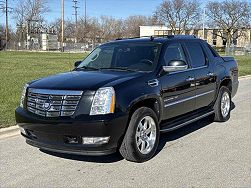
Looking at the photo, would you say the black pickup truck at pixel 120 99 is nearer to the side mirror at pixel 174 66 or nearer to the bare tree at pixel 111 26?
the side mirror at pixel 174 66

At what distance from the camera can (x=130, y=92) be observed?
16.1ft

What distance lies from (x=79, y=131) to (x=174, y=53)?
7.98 ft

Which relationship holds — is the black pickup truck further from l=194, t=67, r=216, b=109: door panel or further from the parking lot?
the parking lot

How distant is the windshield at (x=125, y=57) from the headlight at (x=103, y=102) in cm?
107

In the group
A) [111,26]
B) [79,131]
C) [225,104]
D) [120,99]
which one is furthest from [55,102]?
[111,26]

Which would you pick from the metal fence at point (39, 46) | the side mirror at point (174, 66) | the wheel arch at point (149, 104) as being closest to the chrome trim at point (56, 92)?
the wheel arch at point (149, 104)

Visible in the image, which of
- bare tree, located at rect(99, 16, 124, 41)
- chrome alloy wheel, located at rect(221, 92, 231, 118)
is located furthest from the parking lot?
bare tree, located at rect(99, 16, 124, 41)

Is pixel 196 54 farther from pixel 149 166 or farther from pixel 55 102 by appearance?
pixel 55 102

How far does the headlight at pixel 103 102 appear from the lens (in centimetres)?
463

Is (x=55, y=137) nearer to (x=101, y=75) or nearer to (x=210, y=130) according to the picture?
(x=101, y=75)

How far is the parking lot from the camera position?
4.46 metres

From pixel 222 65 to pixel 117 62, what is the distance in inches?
109

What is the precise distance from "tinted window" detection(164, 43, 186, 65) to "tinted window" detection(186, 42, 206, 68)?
28 centimetres

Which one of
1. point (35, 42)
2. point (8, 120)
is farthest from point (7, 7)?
point (8, 120)
